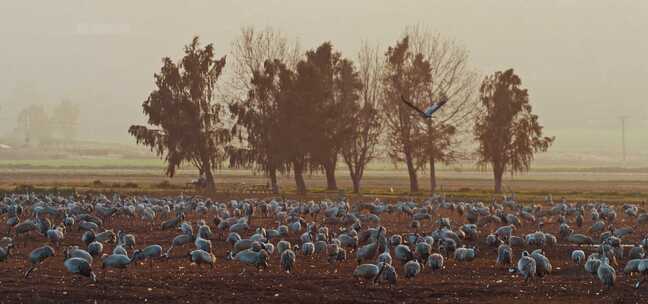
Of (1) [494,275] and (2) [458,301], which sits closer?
(2) [458,301]

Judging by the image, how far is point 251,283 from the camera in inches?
964

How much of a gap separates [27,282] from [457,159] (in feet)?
183

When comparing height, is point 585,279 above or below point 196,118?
below

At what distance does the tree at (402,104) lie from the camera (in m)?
77.7

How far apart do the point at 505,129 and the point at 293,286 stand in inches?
2273

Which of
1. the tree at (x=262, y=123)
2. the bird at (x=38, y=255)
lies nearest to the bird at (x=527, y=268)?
the bird at (x=38, y=255)

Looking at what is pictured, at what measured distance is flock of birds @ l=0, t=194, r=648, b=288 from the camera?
2597 centimetres

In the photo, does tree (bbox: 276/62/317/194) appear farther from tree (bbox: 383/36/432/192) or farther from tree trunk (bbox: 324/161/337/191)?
tree (bbox: 383/36/432/192)

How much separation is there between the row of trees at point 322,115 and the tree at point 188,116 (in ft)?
0.24

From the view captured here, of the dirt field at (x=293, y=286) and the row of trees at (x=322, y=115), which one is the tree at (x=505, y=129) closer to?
the row of trees at (x=322, y=115)

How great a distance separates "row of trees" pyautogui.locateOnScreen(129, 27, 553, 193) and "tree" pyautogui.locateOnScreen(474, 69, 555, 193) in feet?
0.26

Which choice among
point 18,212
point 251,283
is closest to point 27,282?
point 251,283

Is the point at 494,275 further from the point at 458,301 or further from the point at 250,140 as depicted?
the point at 250,140

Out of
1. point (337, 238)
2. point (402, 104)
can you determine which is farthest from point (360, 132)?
point (337, 238)
